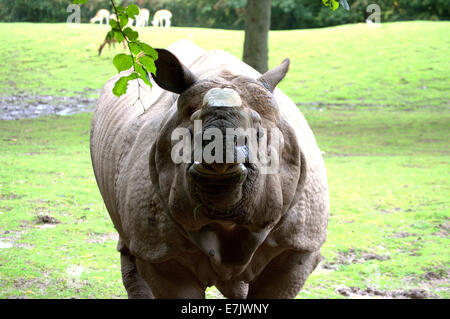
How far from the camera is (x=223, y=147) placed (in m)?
2.57

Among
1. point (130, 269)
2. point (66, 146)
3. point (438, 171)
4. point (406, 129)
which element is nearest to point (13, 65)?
point (66, 146)

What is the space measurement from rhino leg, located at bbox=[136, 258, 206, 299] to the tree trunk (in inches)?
376

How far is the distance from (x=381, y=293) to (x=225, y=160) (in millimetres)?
3373

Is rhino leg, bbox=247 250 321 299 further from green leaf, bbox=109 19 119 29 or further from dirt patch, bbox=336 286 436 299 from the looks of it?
dirt patch, bbox=336 286 436 299

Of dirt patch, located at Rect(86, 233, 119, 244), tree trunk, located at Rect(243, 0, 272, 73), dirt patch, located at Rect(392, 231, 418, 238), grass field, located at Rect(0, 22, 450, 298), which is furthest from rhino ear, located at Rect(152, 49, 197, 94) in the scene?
tree trunk, located at Rect(243, 0, 272, 73)

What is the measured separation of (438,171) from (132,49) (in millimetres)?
8388

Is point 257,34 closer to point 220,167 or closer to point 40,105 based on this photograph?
point 40,105

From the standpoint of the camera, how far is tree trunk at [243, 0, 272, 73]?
13.0 metres

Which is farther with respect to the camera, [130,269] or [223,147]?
[130,269]

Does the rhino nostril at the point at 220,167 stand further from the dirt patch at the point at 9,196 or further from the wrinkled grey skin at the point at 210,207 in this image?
the dirt patch at the point at 9,196

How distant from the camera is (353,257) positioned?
645 cm

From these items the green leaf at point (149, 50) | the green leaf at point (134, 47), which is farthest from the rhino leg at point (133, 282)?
the green leaf at point (149, 50)

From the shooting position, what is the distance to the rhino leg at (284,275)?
12.1 feet

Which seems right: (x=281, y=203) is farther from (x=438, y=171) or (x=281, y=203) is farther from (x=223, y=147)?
(x=438, y=171)
